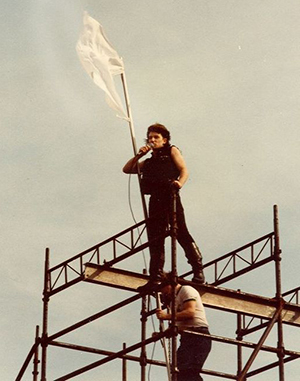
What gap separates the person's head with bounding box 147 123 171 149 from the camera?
18141 millimetres

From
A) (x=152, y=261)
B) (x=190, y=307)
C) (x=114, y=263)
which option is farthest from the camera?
(x=114, y=263)

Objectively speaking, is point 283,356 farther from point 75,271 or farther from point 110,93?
point 110,93

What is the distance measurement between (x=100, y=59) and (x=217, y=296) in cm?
440

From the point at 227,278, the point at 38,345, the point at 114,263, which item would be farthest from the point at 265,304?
the point at 38,345

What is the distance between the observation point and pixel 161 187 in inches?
714

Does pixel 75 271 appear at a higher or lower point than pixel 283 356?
higher

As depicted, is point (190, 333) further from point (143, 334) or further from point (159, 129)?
point (143, 334)

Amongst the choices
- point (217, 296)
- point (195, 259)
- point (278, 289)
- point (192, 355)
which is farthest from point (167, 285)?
point (278, 289)

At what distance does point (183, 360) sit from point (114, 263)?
3.12 meters

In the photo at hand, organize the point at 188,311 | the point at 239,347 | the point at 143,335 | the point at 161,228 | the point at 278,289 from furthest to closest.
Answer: the point at 239,347
the point at 143,335
the point at 278,289
the point at 161,228
the point at 188,311

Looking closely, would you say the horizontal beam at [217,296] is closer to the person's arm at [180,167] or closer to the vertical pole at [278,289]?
the vertical pole at [278,289]

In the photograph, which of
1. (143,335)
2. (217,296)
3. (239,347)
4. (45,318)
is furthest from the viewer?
(239,347)

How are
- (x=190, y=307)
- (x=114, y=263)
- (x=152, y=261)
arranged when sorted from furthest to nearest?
(x=114, y=263), (x=152, y=261), (x=190, y=307)

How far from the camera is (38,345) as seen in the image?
19859 mm
